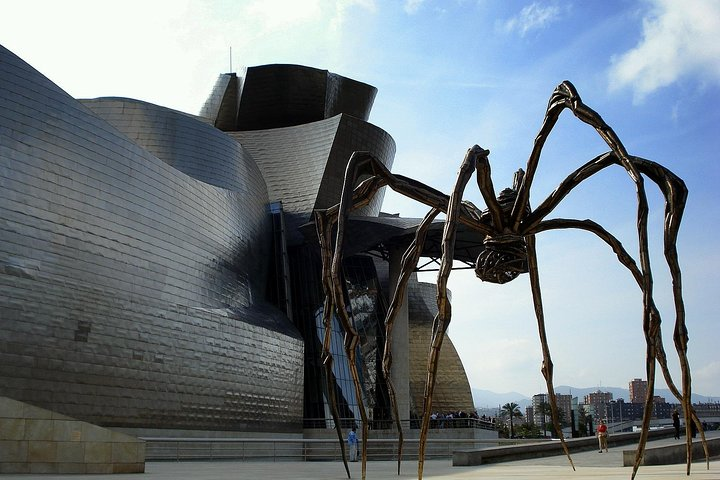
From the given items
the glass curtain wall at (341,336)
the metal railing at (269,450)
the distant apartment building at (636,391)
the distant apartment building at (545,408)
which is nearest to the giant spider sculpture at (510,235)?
the metal railing at (269,450)

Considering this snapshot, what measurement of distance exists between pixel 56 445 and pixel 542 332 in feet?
28.9

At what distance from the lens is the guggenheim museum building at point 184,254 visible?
21766mm

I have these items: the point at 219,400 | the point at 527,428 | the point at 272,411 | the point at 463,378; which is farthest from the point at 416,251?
the point at 527,428

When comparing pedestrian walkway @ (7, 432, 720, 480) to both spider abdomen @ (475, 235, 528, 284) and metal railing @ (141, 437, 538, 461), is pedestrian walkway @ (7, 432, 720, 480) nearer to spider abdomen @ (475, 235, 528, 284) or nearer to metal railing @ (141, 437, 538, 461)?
spider abdomen @ (475, 235, 528, 284)

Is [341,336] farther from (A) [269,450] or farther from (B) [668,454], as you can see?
(B) [668,454]

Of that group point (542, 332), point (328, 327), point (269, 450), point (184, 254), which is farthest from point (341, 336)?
point (328, 327)

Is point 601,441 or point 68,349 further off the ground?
point 68,349

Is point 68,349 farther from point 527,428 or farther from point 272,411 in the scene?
point 527,428

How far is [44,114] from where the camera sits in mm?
23016

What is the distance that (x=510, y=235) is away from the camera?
8.43m

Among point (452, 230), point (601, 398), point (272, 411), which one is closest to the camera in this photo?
point (452, 230)

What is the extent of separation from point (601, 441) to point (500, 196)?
1282cm

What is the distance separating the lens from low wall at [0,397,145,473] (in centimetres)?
1262

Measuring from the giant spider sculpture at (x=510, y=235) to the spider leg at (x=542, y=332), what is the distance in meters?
0.01
